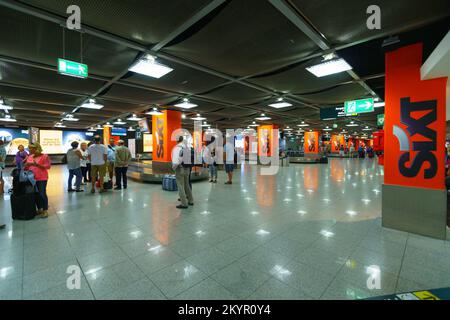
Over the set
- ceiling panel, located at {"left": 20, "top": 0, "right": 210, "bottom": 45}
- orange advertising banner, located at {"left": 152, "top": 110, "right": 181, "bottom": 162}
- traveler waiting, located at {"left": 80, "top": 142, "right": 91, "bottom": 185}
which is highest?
ceiling panel, located at {"left": 20, "top": 0, "right": 210, "bottom": 45}

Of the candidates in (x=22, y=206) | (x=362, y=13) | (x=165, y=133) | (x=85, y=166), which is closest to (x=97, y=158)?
(x=85, y=166)

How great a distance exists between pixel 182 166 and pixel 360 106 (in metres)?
7.38

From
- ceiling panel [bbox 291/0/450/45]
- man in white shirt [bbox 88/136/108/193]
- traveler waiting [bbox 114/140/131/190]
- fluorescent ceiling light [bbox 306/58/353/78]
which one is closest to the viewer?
ceiling panel [bbox 291/0/450/45]

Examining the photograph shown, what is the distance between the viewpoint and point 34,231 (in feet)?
11.7

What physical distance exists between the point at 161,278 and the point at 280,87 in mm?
6369

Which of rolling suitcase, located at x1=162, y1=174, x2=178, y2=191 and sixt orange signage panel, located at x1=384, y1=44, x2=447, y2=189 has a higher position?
sixt orange signage panel, located at x1=384, y1=44, x2=447, y2=189

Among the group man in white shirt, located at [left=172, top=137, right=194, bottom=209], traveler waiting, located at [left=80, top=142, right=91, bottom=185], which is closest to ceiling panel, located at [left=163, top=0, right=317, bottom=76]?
man in white shirt, located at [left=172, top=137, right=194, bottom=209]

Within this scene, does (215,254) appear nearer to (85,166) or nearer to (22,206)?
(22,206)

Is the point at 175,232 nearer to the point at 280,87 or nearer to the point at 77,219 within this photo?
the point at 77,219

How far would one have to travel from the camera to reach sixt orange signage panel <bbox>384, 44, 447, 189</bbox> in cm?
338

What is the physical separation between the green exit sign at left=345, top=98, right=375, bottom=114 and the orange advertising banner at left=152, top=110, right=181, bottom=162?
7.74 meters

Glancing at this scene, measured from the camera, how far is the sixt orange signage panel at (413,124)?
3.38 m

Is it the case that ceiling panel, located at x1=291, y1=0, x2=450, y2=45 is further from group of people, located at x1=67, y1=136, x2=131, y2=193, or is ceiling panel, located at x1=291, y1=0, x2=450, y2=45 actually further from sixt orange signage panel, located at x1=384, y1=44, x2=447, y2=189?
group of people, located at x1=67, y1=136, x2=131, y2=193
